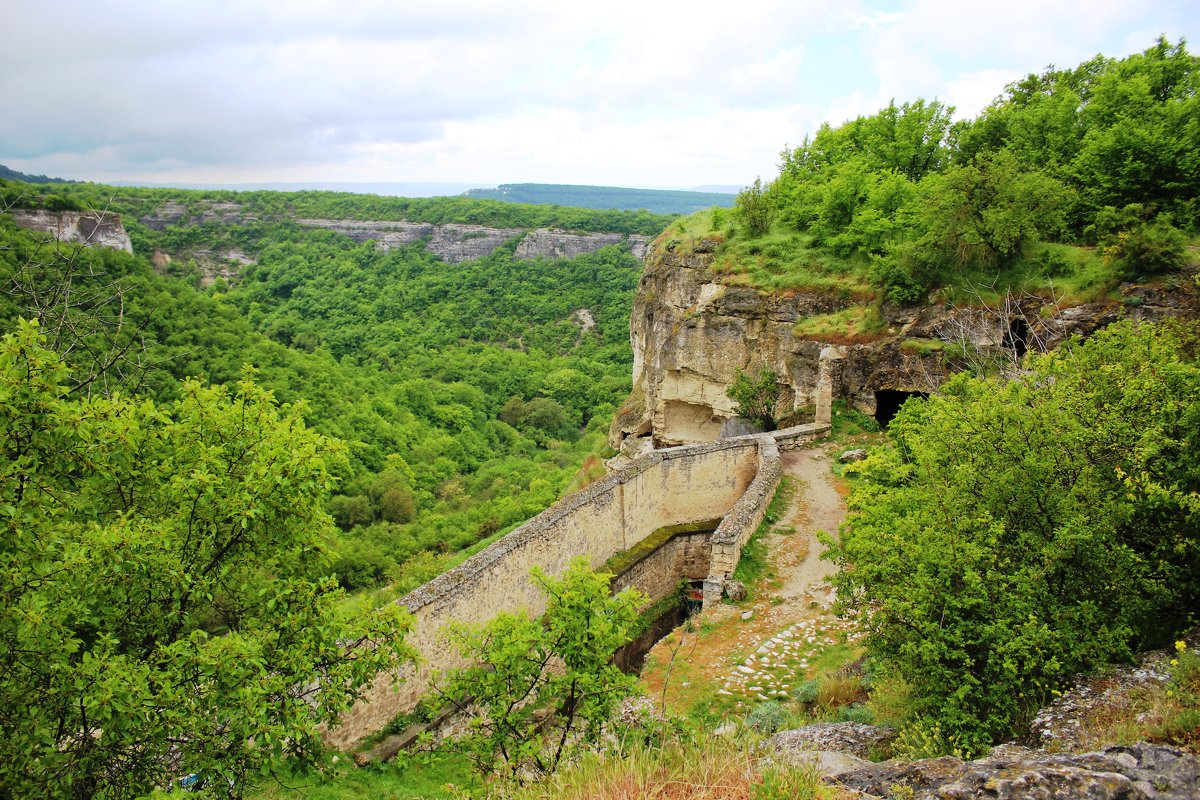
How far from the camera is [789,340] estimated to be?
23.8 m

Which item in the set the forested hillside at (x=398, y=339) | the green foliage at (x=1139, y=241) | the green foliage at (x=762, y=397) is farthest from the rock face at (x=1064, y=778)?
the forested hillside at (x=398, y=339)

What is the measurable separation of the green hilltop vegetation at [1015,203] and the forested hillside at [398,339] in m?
18.5

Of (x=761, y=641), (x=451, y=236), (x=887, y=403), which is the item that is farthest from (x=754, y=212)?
(x=451, y=236)

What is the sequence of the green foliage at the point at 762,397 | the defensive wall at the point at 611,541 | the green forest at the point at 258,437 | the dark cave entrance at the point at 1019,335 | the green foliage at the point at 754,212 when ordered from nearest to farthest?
1. the green forest at the point at 258,437
2. the defensive wall at the point at 611,541
3. the dark cave entrance at the point at 1019,335
4. the green foliage at the point at 762,397
5. the green foliage at the point at 754,212

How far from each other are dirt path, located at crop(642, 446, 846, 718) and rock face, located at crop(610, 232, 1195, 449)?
7413 mm

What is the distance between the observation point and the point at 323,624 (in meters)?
6.17

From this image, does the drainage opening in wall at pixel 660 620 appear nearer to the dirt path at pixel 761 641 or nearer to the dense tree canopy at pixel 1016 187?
the dirt path at pixel 761 641

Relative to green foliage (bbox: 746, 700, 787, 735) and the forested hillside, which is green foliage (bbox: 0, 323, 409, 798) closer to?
green foliage (bbox: 746, 700, 787, 735)

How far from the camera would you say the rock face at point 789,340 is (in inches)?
749

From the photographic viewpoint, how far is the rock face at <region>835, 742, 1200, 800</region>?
4105mm

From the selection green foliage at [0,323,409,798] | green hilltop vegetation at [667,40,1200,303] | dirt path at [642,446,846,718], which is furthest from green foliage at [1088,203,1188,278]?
green foliage at [0,323,409,798]

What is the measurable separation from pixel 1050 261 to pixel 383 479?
1356 inches

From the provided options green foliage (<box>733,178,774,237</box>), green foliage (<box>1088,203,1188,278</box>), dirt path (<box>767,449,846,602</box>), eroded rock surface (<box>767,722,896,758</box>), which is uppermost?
green foliage (<box>733,178,774,237</box>)

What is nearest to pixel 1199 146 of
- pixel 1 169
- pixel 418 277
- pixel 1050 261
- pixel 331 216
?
pixel 1050 261
